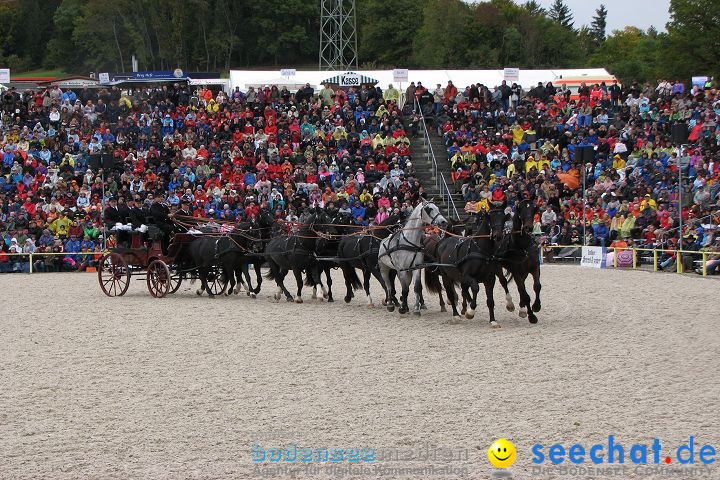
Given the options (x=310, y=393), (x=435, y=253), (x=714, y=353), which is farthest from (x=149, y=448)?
(x=435, y=253)

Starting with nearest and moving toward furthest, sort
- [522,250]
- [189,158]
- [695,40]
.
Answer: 1. [522,250]
2. [189,158]
3. [695,40]

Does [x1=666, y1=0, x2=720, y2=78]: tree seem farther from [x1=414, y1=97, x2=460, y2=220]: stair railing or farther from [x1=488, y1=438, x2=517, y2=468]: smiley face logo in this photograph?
[x1=488, y1=438, x2=517, y2=468]: smiley face logo

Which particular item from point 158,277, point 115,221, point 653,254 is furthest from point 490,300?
point 653,254

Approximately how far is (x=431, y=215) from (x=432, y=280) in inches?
49.4

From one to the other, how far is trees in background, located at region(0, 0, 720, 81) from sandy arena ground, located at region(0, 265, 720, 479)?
54.0m

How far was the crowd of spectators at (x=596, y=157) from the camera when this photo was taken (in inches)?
986

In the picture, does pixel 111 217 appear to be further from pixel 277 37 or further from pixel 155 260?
pixel 277 37

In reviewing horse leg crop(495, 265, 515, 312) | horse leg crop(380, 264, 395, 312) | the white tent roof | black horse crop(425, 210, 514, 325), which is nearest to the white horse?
horse leg crop(380, 264, 395, 312)

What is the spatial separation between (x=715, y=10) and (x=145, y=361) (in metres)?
51.7

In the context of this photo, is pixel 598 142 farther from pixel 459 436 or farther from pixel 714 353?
pixel 459 436

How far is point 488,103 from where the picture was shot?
34.8m

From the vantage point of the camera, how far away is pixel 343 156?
3166cm

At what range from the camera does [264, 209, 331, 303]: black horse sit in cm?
1809

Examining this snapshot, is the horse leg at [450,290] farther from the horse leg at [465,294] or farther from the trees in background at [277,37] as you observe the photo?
the trees in background at [277,37]
